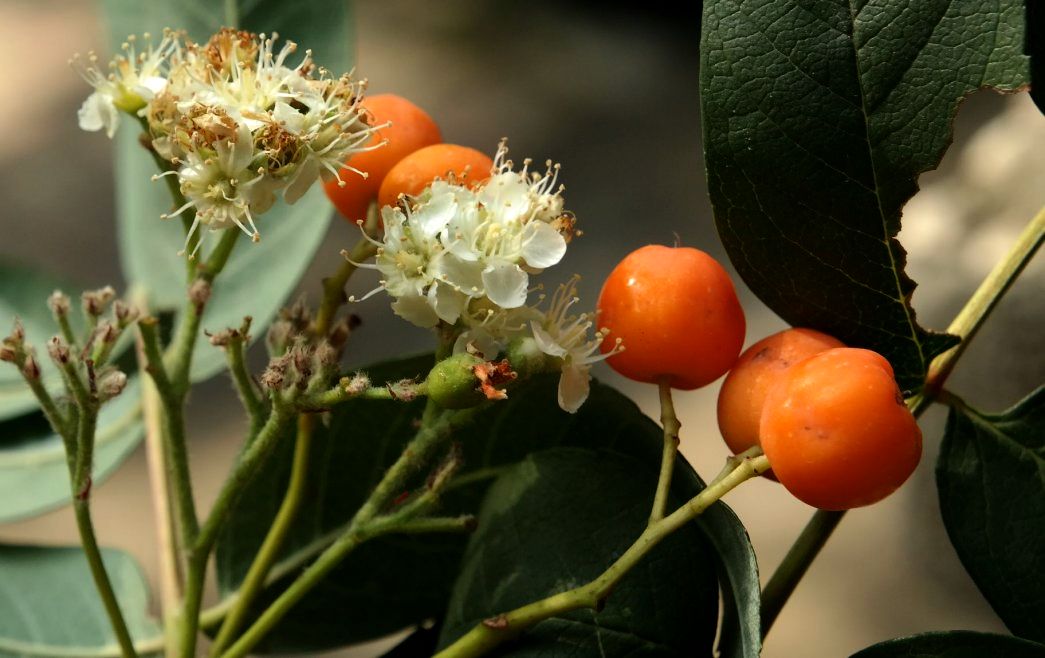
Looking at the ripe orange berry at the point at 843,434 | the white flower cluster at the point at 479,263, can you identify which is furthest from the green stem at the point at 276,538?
the ripe orange berry at the point at 843,434

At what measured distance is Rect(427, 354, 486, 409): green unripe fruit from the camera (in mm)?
388

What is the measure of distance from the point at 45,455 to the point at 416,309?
1.40 ft

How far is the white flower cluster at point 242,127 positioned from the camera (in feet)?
1.35

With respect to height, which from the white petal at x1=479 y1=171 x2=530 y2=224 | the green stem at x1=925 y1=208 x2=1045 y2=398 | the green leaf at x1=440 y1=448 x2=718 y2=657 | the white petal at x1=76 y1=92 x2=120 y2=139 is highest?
the white petal at x1=76 y1=92 x2=120 y2=139

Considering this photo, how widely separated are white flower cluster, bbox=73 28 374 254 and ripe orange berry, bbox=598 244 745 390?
5.0 inches

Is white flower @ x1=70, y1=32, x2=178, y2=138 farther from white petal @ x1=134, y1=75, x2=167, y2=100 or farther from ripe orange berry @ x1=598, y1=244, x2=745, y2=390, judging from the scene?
→ ripe orange berry @ x1=598, y1=244, x2=745, y2=390

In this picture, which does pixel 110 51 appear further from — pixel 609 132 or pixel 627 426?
pixel 609 132

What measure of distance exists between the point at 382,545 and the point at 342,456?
0.05 metres

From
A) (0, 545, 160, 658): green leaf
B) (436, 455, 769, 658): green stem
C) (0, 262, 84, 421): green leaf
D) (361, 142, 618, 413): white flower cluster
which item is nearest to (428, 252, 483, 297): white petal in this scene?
(361, 142, 618, 413): white flower cluster

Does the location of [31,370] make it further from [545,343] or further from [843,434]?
[843,434]

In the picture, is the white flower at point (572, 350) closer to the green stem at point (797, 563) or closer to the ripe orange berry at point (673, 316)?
the ripe orange berry at point (673, 316)

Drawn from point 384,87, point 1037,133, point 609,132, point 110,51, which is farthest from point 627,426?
point 384,87

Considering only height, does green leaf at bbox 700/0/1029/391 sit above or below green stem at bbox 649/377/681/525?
above

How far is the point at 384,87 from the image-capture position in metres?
1.63
